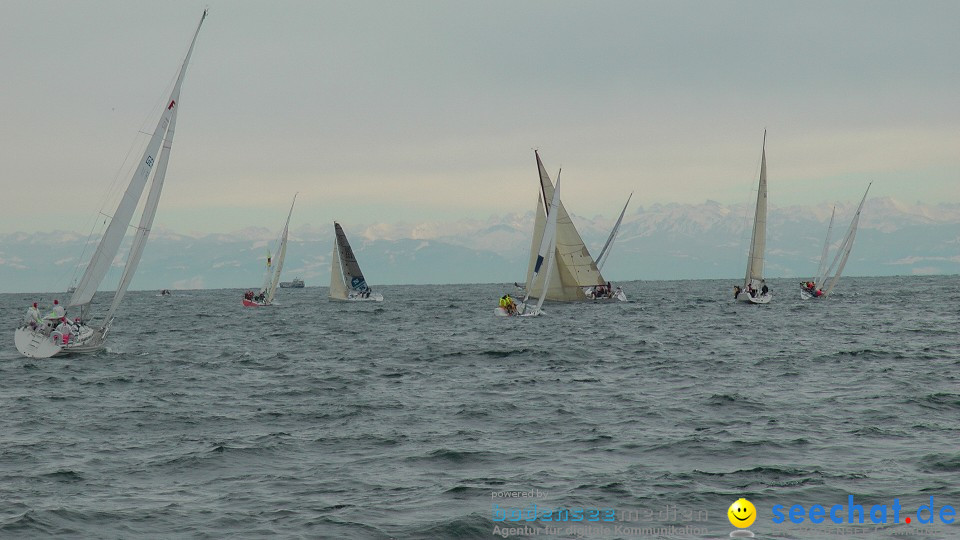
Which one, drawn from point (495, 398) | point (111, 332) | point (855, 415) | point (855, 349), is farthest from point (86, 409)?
point (111, 332)

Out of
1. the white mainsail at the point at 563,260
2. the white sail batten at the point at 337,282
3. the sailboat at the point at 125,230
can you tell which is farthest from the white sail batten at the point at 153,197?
the white sail batten at the point at 337,282

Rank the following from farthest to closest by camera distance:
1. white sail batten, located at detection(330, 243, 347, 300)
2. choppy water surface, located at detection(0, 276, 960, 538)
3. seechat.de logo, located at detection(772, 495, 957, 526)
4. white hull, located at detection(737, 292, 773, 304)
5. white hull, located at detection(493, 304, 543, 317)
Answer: white sail batten, located at detection(330, 243, 347, 300)
white hull, located at detection(737, 292, 773, 304)
white hull, located at detection(493, 304, 543, 317)
choppy water surface, located at detection(0, 276, 960, 538)
seechat.de logo, located at detection(772, 495, 957, 526)

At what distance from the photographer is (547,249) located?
65000 millimetres

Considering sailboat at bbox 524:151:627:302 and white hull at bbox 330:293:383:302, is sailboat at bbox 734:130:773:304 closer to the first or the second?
sailboat at bbox 524:151:627:302

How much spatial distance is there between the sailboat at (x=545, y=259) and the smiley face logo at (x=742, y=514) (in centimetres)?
5028

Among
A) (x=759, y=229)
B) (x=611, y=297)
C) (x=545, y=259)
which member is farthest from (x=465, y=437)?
(x=611, y=297)

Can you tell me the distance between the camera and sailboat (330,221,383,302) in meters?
97.0

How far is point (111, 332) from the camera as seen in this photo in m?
61.3

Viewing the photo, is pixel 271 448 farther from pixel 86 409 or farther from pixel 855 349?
pixel 855 349

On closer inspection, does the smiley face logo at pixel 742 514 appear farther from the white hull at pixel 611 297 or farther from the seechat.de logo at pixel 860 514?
the white hull at pixel 611 297

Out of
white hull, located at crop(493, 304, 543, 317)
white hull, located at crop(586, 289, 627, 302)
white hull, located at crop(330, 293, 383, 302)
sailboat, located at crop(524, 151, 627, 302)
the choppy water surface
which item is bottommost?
the choppy water surface

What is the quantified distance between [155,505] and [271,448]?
14.6 ft

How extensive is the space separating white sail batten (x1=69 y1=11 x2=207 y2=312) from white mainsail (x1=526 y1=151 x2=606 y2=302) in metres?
33.9

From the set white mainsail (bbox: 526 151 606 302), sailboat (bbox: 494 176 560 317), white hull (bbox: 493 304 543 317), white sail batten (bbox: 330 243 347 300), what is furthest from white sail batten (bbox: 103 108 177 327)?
white sail batten (bbox: 330 243 347 300)
